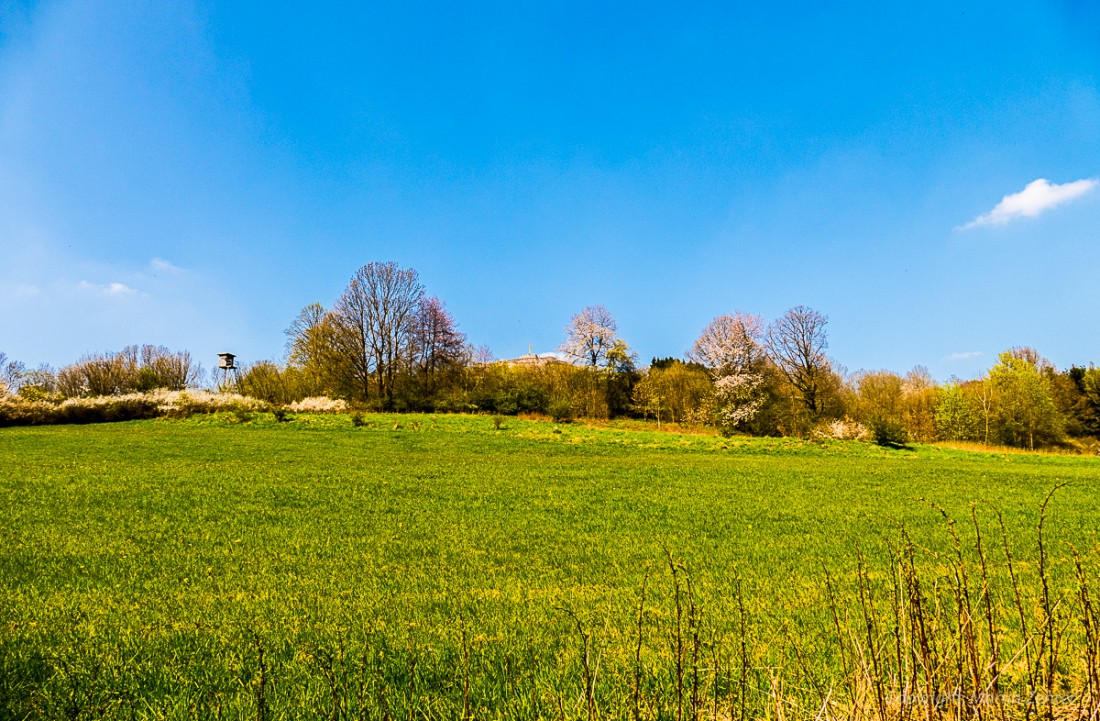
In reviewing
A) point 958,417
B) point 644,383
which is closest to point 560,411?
point 644,383

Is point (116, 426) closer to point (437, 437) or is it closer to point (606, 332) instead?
point (437, 437)

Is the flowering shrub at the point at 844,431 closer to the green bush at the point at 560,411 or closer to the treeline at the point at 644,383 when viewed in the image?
the treeline at the point at 644,383

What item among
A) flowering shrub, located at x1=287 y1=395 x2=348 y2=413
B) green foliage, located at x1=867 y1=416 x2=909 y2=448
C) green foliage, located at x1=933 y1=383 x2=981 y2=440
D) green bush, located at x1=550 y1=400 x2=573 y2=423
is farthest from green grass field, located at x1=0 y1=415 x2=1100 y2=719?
green foliage, located at x1=933 y1=383 x2=981 y2=440

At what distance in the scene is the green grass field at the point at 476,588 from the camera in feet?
9.49

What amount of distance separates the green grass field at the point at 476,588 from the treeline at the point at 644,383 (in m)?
22.8

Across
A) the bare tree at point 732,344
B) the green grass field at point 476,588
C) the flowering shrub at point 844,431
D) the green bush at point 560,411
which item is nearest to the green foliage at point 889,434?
the flowering shrub at point 844,431

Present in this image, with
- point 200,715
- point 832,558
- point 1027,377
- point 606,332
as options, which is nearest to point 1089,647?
point 200,715

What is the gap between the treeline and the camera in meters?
36.3

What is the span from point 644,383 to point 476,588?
121ft

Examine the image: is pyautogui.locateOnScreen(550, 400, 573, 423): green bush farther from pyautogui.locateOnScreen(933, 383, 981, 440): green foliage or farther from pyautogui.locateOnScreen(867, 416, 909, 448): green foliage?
pyautogui.locateOnScreen(933, 383, 981, 440): green foliage

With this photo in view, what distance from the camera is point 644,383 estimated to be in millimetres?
40938

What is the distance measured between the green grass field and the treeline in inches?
897

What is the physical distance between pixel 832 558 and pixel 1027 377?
4430cm

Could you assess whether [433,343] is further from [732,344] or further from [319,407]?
[732,344]
